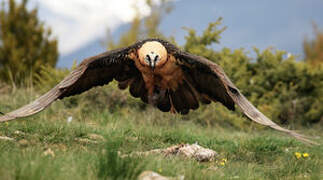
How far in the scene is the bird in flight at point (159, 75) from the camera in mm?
5246

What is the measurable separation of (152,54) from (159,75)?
485mm

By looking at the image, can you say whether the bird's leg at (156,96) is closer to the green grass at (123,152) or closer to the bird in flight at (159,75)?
the bird in flight at (159,75)

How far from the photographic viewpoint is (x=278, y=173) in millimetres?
4520

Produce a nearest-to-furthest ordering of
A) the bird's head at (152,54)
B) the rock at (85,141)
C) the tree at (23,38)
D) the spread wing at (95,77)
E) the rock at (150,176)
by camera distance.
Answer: the rock at (150,176) → the spread wing at (95,77) → the rock at (85,141) → the bird's head at (152,54) → the tree at (23,38)

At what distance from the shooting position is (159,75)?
19.0 feet

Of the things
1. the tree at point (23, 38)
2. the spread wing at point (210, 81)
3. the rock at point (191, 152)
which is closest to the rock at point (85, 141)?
the rock at point (191, 152)

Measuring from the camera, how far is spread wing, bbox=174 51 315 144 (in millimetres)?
4680

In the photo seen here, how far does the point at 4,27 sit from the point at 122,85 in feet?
49.0

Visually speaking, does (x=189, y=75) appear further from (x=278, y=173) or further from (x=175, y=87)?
(x=278, y=173)

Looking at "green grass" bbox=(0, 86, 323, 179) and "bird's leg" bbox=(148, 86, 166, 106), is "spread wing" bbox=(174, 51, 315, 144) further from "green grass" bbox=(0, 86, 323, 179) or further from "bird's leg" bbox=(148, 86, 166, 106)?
"green grass" bbox=(0, 86, 323, 179)

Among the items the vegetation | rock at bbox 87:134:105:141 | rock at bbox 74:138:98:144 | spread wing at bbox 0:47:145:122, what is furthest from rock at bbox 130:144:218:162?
spread wing at bbox 0:47:145:122

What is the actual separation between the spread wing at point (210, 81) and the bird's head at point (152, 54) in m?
0.20

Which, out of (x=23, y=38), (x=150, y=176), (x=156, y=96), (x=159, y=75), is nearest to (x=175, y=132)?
(x=156, y=96)

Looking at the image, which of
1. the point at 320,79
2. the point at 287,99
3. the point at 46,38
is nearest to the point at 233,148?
the point at 287,99
